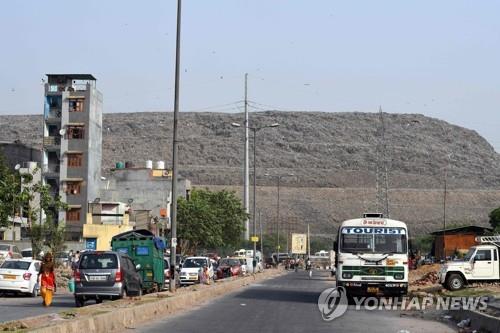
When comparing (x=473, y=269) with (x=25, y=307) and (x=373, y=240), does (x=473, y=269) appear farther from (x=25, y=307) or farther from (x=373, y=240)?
(x=25, y=307)

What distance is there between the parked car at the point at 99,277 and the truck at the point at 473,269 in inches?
655

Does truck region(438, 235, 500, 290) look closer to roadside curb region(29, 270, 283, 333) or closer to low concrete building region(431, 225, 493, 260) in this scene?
roadside curb region(29, 270, 283, 333)

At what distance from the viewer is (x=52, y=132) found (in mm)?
88750

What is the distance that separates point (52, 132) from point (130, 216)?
37.5ft

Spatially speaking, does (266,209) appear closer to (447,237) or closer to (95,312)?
(447,237)

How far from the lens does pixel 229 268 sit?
206ft

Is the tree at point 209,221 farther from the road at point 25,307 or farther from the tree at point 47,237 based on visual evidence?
the road at point 25,307

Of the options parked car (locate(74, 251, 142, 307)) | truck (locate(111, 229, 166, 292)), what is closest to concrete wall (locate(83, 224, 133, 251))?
truck (locate(111, 229, 166, 292))

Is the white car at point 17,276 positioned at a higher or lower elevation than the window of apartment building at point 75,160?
lower

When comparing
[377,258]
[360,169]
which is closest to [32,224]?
[377,258]

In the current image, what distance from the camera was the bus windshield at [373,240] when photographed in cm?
3162

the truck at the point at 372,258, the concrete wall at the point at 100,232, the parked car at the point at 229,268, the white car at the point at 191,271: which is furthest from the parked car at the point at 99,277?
the concrete wall at the point at 100,232

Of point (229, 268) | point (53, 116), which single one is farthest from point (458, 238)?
point (53, 116)

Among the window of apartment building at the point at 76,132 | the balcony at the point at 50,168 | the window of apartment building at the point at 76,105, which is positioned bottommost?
the balcony at the point at 50,168
